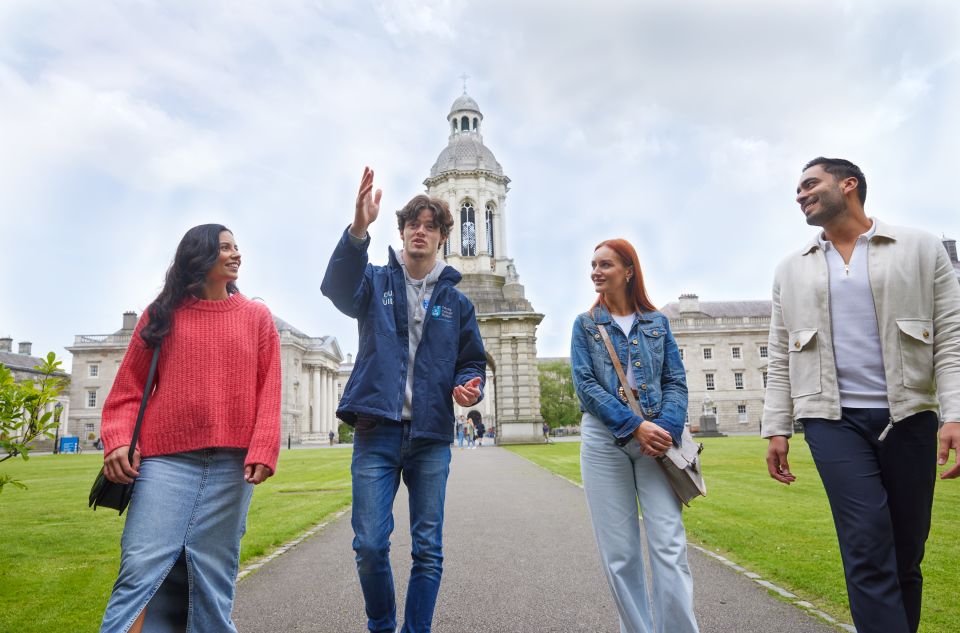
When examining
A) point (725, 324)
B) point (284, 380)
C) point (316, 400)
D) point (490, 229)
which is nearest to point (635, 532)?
point (490, 229)

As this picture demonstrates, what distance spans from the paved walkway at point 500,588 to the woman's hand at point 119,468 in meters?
1.98

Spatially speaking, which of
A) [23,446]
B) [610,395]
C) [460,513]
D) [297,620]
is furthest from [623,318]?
[460,513]

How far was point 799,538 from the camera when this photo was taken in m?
7.57

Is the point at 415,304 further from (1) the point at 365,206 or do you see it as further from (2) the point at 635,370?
(2) the point at 635,370

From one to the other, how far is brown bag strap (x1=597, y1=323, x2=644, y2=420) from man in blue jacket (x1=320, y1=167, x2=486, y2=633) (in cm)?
77

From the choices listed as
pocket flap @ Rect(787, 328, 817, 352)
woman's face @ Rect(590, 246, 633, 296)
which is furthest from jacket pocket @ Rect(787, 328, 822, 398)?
woman's face @ Rect(590, 246, 633, 296)

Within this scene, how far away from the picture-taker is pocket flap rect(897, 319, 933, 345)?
324 centimetres

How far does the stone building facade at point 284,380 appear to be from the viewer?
6625cm

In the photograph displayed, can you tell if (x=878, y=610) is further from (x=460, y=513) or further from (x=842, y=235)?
(x=460, y=513)

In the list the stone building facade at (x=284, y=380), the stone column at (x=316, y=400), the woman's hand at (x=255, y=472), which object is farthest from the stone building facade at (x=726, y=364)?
the woman's hand at (x=255, y=472)

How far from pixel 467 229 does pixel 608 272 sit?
123 ft

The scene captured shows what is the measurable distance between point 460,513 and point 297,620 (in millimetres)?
5822

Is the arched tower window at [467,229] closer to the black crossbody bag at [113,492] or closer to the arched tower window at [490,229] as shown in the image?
the arched tower window at [490,229]

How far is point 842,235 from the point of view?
3.63m
